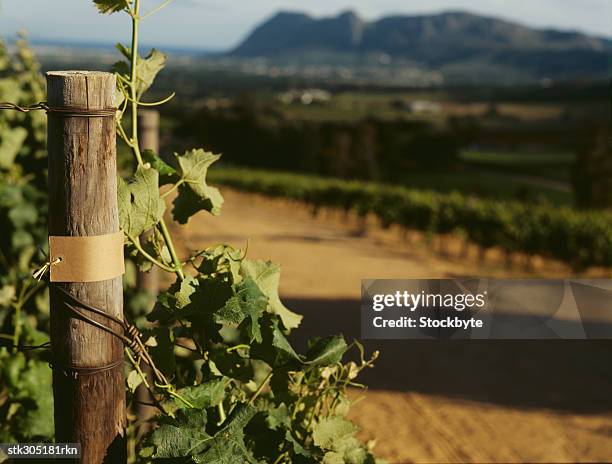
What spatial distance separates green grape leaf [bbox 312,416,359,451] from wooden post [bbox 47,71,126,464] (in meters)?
0.66

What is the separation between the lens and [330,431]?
2.36 metres

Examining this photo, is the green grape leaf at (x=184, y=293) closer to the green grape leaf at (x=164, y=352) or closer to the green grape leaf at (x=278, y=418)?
the green grape leaf at (x=164, y=352)

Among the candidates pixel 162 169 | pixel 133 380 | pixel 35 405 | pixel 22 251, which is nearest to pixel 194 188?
pixel 162 169

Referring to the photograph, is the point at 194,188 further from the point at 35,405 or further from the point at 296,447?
the point at 35,405

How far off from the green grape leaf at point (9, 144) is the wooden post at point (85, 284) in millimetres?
3015

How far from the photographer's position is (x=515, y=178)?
175ft

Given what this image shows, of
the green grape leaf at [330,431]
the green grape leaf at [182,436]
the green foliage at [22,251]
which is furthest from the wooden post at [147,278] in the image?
the green grape leaf at [182,436]

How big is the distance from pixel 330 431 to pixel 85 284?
1.00 m

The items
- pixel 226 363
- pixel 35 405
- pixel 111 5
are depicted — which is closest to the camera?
pixel 111 5

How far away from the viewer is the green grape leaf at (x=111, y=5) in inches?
79.1

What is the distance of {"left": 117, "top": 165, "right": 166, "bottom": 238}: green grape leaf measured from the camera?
204 cm

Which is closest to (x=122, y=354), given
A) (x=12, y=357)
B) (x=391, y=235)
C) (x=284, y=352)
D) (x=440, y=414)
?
(x=284, y=352)

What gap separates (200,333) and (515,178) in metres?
54.1

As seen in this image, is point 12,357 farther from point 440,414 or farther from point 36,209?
point 440,414
